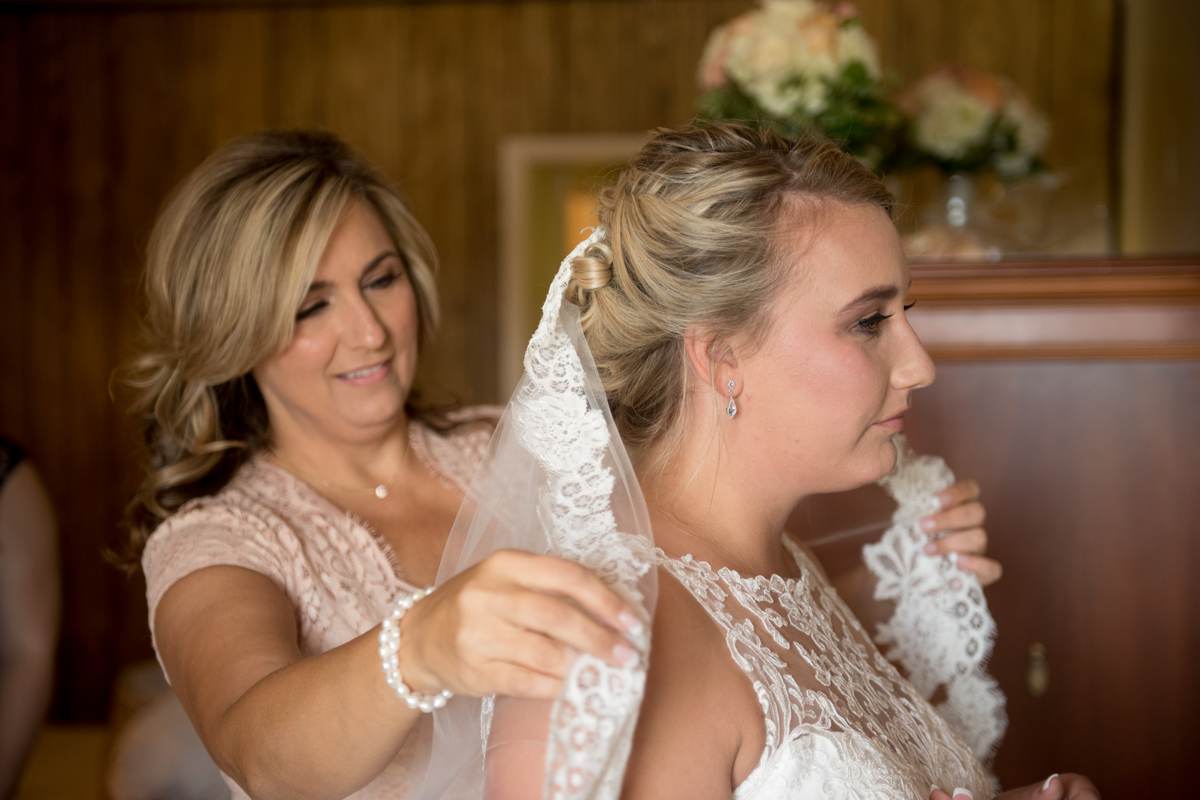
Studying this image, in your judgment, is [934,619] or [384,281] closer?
[934,619]

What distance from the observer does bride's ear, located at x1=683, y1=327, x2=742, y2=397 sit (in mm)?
1526

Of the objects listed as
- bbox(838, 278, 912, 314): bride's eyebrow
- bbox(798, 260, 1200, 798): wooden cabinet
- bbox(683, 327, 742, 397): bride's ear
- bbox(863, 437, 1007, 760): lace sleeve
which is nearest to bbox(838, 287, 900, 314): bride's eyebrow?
bbox(838, 278, 912, 314): bride's eyebrow

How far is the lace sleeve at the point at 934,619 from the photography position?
2.03m

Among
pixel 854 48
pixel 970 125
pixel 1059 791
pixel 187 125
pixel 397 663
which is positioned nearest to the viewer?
pixel 397 663

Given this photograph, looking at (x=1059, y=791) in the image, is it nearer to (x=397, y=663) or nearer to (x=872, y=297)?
(x=872, y=297)

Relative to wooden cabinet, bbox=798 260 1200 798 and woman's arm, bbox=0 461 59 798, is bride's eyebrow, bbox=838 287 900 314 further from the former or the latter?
woman's arm, bbox=0 461 59 798

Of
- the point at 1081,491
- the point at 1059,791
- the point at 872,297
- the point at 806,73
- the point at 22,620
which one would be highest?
the point at 806,73

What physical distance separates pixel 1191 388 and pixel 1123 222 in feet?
9.67

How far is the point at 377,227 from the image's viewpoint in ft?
7.35

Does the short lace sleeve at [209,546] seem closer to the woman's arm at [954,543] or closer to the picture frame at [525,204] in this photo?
the woman's arm at [954,543]

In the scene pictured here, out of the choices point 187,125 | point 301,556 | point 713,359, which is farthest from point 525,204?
point 713,359

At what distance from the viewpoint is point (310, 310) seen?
214 centimetres

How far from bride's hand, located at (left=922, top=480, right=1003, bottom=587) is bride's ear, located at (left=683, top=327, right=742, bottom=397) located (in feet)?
2.13

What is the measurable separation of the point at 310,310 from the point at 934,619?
1148mm
